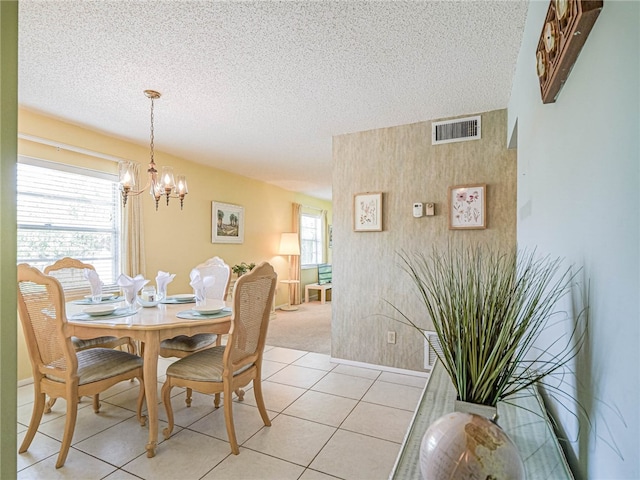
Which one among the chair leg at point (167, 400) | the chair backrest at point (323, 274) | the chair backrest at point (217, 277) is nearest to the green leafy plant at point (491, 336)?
the chair leg at point (167, 400)

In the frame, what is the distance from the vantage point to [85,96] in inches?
106

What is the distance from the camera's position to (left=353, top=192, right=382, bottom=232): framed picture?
337cm

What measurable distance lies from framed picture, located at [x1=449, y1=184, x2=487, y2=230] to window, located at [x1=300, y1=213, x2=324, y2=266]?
4.73 meters

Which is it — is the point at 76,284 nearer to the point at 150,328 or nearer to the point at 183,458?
the point at 150,328

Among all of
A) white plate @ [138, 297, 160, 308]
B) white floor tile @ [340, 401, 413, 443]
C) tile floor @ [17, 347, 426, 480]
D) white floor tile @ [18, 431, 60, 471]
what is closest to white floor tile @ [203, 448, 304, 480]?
tile floor @ [17, 347, 426, 480]

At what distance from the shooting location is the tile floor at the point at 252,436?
1823mm

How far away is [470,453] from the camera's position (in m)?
0.65

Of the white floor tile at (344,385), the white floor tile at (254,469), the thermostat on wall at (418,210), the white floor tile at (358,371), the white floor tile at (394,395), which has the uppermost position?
the thermostat on wall at (418,210)

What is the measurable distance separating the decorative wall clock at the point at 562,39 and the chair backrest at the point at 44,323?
237cm

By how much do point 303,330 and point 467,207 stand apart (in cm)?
301

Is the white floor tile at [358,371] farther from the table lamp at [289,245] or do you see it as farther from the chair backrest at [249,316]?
the table lamp at [289,245]

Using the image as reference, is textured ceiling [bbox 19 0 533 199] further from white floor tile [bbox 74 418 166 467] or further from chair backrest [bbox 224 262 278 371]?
white floor tile [bbox 74 418 166 467]

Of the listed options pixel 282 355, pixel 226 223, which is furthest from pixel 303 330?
pixel 226 223

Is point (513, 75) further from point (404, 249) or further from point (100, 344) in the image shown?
point (100, 344)
